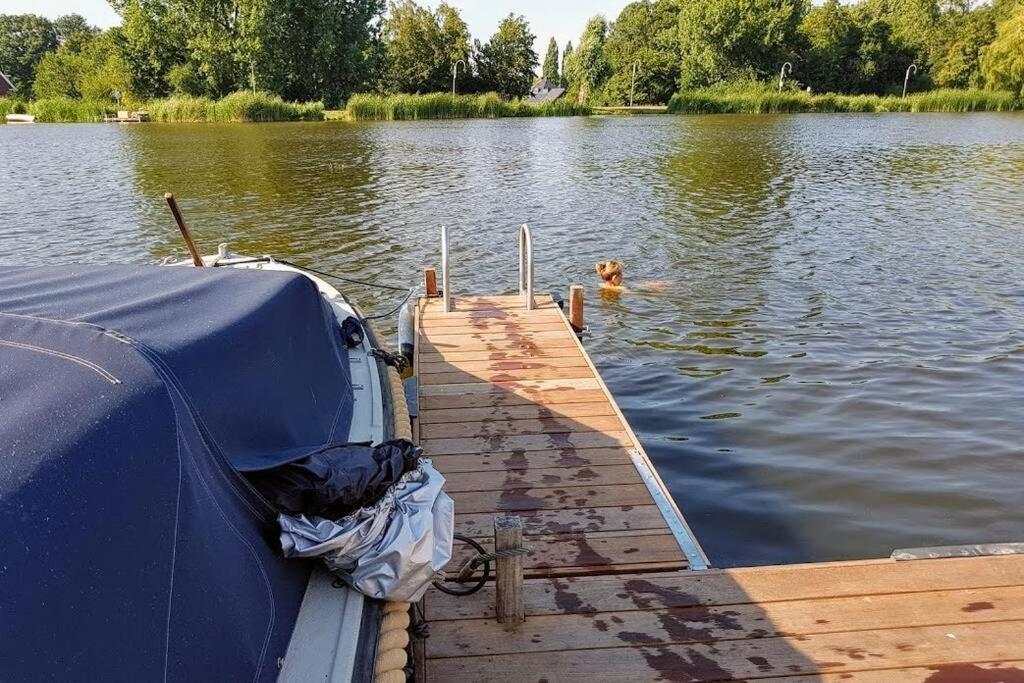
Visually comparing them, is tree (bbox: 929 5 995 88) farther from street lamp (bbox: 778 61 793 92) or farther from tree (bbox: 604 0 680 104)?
tree (bbox: 604 0 680 104)

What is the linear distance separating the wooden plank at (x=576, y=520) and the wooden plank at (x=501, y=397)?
1.54 meters

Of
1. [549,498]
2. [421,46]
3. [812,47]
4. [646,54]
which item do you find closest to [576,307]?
[549,498]

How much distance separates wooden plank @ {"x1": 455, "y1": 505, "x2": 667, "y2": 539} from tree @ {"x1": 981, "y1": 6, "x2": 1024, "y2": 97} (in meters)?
58.8

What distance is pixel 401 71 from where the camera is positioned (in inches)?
2795

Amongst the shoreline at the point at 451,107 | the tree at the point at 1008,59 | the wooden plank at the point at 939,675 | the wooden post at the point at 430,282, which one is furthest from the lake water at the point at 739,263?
the tree at the point at 1008,59

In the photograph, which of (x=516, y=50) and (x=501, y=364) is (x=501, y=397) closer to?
(x=501, y=364)

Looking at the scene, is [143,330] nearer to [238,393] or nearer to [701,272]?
[238,393]

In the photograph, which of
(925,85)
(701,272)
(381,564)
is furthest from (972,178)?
(925,85)

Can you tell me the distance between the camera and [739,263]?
1214 cm

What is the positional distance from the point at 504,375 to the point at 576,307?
1.85 m

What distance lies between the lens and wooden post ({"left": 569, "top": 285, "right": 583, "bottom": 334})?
7.91 m

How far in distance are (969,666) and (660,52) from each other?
262 feet

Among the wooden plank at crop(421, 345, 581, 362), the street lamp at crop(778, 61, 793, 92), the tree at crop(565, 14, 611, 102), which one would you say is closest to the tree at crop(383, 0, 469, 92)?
the tree at crop(565, 14, 611, 102)

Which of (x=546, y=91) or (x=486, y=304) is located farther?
(x=546, y=91)
